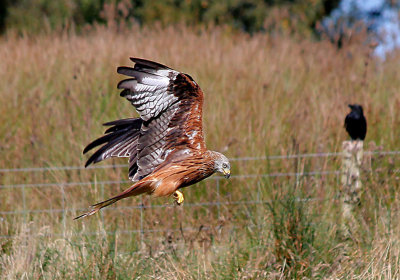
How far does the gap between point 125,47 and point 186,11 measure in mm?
7345

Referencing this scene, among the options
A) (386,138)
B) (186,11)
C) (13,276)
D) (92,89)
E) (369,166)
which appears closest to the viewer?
(13,276)

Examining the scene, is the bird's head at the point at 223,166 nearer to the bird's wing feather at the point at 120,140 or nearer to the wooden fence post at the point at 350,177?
the bird's wing feather at the point at 120,140

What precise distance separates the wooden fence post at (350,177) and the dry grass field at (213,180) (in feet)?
0.32

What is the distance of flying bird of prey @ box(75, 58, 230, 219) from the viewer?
13.8 ft

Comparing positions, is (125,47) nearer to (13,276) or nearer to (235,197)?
(235,197)

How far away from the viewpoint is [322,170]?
571cm

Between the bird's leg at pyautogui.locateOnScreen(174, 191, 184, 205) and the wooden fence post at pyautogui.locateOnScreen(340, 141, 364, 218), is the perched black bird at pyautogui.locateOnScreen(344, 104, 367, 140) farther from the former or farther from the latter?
the bird's leg at pyautogui.locateOnScreen(174, 191, 184, 205)

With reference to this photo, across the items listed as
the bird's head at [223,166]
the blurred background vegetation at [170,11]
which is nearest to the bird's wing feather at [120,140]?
the bird's head at [223,166]

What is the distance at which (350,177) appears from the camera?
17.0ft

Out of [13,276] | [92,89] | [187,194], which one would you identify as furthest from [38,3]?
[13,276]

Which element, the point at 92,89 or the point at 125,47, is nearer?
the point at 92,89

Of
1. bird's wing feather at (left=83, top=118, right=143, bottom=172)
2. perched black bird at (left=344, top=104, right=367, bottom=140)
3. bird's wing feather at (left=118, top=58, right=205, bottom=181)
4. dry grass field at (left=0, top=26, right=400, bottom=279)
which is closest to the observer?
bird's wing feather at (left=118, top=58, right=205, bottom=181)

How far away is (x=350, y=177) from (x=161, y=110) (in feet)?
5.78

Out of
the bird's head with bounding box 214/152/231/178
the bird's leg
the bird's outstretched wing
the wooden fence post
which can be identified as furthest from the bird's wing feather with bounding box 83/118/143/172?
the wooden fence post
